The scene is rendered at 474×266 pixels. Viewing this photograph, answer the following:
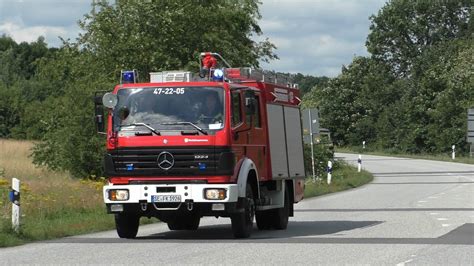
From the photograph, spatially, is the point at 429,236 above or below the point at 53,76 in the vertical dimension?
below

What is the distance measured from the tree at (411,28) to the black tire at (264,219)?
79943mm

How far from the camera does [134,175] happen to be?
15156mm

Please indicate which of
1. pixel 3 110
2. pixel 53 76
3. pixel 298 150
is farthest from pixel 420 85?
pixel 298 150

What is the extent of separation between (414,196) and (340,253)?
17153 mm

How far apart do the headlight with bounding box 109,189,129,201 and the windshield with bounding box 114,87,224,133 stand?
1008 millimetres

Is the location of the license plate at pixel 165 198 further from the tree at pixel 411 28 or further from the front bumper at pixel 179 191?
the tree at pixel 411 28

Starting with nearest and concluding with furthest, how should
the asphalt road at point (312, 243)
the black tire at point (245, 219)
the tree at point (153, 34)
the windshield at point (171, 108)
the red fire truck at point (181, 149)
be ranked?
the asphalt road at point (312, 243)
the red fire truck at point (181, 149)
the windshield at point (171, 108)
the black tire at point (245, 219)
the tree at point (153, 34)

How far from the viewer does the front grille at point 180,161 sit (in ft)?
48.7

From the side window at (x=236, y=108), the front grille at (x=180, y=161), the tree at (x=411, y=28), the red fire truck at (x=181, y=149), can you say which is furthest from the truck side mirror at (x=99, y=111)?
the tree at (x=411, y=28)

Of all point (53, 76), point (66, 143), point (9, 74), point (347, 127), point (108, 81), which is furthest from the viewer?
point (9, 74)

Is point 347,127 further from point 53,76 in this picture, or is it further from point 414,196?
point 414,196

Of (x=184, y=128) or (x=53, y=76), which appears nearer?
(x=184, y=128)

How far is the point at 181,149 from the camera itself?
48.7 ft

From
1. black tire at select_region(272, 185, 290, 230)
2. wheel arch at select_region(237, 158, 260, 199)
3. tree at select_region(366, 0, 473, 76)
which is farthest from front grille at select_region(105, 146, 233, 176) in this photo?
tree at select_region(366, 0, 473, 76)
